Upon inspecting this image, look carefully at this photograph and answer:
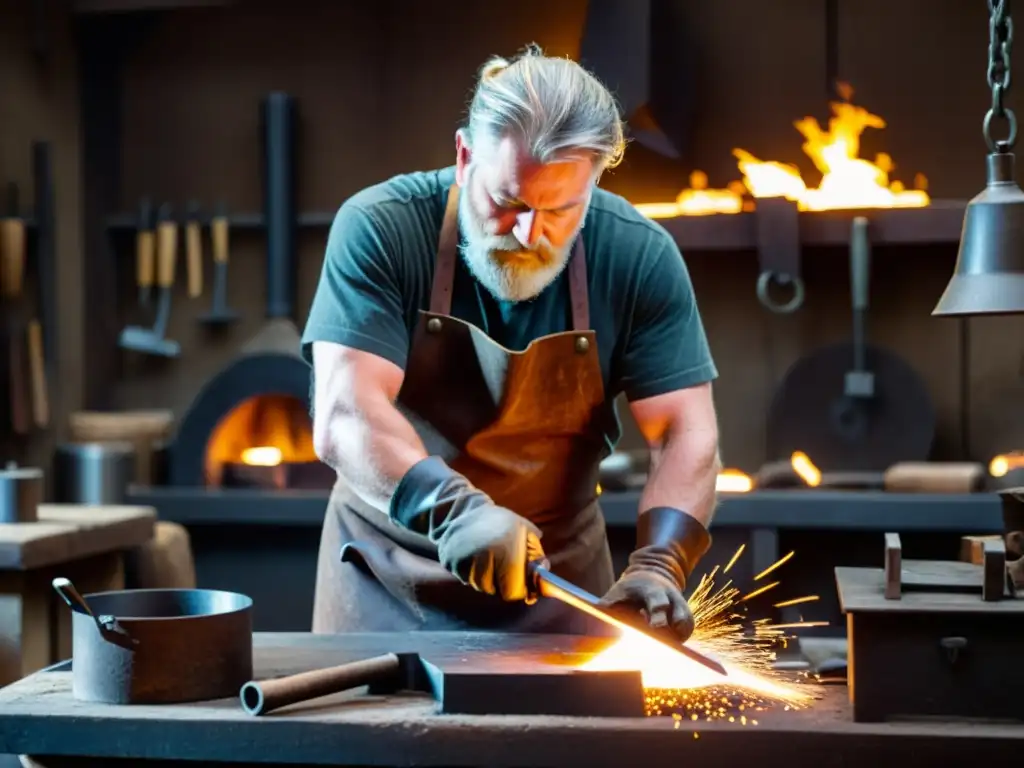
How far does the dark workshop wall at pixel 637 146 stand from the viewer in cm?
536

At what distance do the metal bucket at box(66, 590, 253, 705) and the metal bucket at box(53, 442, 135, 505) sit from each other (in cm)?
309

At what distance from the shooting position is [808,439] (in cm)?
532

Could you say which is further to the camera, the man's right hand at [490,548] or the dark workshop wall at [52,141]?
the dark workshop wall at [52,141]

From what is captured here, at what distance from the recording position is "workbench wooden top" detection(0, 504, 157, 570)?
343cm

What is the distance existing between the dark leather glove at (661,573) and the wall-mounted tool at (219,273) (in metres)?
3.44

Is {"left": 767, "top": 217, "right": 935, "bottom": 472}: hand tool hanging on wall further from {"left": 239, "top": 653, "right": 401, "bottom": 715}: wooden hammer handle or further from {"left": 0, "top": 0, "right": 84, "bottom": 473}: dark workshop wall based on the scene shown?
{"left": 239, "top": 653, "right": 401, "bottom": 715}: wooden hammer handle

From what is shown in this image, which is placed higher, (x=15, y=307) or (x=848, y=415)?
(x=15, y=307)

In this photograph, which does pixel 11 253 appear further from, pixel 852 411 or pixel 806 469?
pixel 852 411

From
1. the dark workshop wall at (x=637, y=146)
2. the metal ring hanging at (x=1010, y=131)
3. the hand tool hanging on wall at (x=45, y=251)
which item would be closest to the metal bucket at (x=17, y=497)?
the hand tool hanging on wall at (x=45, y=251)

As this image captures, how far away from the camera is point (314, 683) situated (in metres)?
2.07

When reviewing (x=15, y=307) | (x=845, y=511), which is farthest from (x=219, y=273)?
(x=845, y=511)

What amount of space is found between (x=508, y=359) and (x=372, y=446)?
0.39 metres

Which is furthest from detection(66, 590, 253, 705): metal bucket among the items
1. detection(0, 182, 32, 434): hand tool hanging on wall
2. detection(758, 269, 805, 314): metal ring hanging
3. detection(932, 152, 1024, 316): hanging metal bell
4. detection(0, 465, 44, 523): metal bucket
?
detection(0, 182, 32, 434): hand tool hanging on wall

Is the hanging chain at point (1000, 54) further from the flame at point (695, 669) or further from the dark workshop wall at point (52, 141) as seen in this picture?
the dark workshop wall at point (52, 141)
